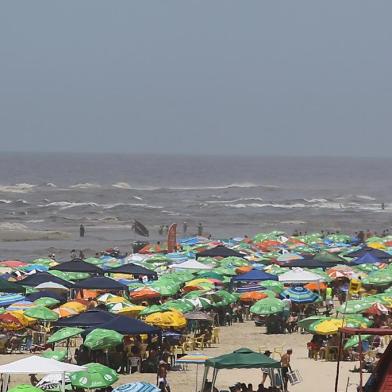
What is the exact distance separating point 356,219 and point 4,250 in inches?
1381

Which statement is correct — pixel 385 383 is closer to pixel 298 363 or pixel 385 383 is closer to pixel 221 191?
pixel 298 363

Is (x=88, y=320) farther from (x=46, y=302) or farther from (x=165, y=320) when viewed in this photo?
(x=46, y=302)

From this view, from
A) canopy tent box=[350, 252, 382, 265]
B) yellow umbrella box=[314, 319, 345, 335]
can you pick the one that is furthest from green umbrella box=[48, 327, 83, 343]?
canopy tent box=[350, 252, 382, 265]

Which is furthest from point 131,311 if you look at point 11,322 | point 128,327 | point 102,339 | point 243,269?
point 243,269

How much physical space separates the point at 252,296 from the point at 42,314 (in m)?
6.88

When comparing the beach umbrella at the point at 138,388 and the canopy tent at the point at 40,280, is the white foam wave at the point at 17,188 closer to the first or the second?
the canopy tent at the point at 40,280

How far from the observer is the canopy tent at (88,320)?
22484 mm

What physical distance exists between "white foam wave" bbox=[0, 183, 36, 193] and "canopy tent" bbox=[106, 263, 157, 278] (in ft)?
284

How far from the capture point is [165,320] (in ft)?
76.2

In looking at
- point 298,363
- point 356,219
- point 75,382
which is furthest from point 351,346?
point 356,219

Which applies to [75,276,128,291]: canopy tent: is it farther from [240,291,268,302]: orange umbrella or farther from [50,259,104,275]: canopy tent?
[50,259,104,275]: canopy tent

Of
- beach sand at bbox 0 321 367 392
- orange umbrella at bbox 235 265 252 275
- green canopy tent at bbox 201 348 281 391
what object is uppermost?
green canopy tent at bbox 201 348 281 391

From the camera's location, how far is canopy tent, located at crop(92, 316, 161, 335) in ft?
70.1

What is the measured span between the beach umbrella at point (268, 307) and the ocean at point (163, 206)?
30179 mm
